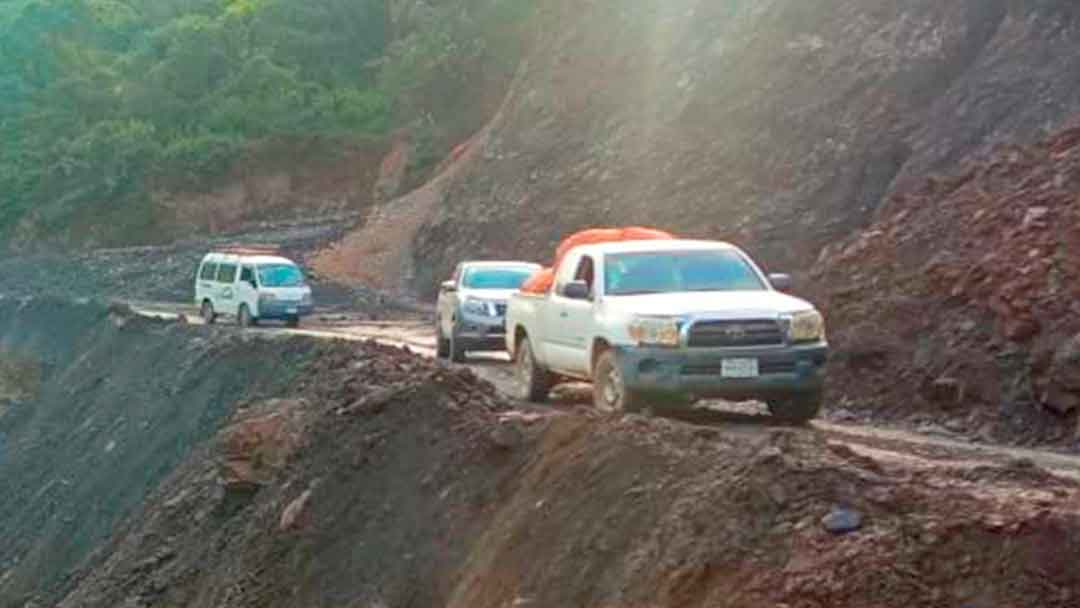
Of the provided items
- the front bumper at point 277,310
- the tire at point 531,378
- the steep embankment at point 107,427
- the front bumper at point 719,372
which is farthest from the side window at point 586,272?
the front bumper at point 277,310

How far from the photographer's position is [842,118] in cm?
3156

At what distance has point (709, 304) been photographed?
1509 centimetres

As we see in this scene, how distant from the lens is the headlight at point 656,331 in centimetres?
1477

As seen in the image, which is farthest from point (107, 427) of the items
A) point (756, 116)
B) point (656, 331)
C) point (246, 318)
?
point (656, 331)

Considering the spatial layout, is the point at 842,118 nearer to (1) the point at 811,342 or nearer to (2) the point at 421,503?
(1) the point at 811,342

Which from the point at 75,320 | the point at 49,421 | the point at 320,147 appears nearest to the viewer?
the point at 49,421

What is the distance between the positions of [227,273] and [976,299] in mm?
23607

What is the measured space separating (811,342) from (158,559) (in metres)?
7.17

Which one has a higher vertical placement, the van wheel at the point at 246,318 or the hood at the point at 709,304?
the hood at the point at 709,304

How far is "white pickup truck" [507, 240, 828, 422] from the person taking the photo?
1462cm

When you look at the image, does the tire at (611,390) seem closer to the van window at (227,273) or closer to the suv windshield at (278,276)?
the suv windshield at (278,276)

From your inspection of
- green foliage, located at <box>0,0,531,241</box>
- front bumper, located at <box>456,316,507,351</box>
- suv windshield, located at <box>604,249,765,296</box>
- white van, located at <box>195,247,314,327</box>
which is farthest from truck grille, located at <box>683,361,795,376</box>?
green foliage, located at <box>0,0,531,241</box>

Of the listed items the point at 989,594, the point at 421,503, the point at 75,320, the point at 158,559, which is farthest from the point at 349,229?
the point at 989,594

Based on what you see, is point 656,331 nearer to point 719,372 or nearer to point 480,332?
point 719,372
